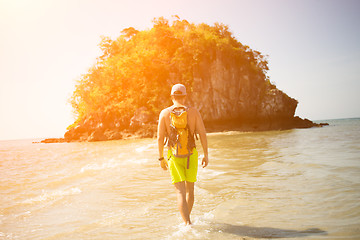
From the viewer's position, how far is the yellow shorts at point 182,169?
360cm

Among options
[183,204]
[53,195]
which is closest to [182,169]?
[183,204]

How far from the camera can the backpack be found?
363 cm

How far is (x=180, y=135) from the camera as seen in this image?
3.67 m

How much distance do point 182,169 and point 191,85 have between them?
32.4m

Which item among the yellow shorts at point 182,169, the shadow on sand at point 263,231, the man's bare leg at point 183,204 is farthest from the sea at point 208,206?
the yellow shorts at point 182,169

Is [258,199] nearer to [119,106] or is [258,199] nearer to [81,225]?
[81,225]

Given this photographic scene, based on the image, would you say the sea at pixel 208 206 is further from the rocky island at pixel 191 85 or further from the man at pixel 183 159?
the rocky island at pixel 191 85

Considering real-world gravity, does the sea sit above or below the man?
below

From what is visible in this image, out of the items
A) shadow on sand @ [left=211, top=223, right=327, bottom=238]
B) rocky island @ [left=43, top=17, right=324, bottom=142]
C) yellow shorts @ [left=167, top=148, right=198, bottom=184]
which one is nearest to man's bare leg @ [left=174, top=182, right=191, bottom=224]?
yellow shorts @ [left=167, top=148, right=198, bottom=184]

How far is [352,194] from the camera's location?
14.2ft

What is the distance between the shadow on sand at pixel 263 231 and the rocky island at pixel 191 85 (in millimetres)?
31193

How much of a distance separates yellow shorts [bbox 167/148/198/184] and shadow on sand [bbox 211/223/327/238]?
788mm

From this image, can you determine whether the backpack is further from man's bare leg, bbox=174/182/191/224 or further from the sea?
the sea

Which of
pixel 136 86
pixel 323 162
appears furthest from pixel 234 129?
pixel 323 162
